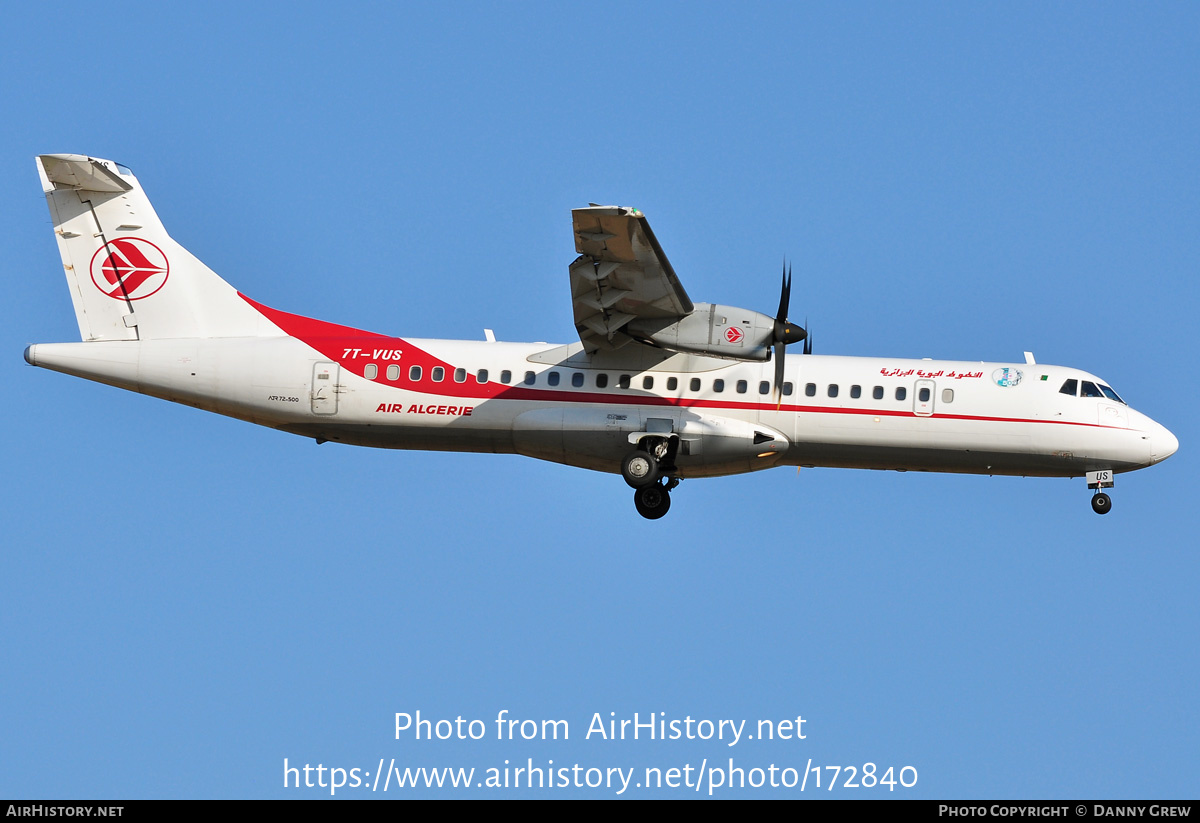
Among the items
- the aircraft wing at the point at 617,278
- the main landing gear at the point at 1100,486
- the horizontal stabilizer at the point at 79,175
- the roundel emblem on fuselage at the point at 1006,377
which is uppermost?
the horizontal stabilizer at the point at 79,175

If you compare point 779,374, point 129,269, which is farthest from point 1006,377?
point 129,269

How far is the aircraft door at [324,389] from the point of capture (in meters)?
24.5

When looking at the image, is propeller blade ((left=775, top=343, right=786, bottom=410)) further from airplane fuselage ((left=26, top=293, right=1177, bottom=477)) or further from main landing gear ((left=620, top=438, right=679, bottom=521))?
main landing gear ((left=620, top=438, right=679, bottom=521))

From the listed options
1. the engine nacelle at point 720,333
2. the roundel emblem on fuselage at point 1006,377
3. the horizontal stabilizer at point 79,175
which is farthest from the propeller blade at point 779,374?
the horizontal stabilizer at point 79,175

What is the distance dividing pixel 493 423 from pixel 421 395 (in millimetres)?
1384

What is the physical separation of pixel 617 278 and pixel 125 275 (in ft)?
31.7

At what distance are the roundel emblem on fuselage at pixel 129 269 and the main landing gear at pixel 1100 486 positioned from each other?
17.1 m

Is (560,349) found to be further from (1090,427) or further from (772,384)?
(1090,427)

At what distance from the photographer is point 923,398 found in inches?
938

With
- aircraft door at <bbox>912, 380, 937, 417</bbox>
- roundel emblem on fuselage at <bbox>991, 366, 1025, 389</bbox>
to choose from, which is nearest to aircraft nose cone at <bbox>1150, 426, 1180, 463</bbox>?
roundel emblem on fuselage at <bbox>991, 366, 1025, 389</bbox>

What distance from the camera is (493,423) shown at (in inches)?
955

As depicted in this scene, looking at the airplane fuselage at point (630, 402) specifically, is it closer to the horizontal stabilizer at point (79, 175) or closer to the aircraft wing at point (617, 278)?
the aircraft wing at point (617, 278)
